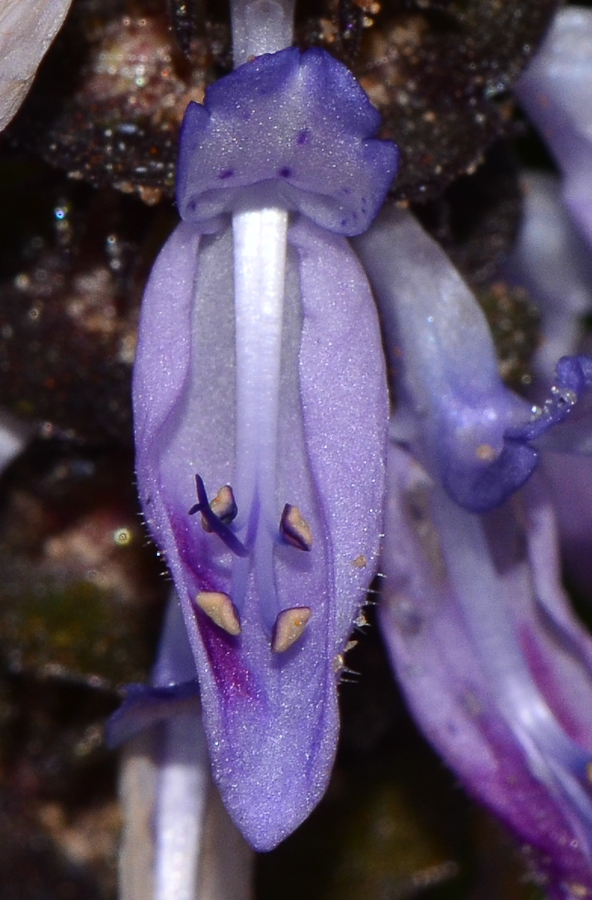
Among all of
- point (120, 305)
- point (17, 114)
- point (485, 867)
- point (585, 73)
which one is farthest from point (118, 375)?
point (485, 867)

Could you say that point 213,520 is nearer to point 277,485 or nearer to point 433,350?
point 277,485

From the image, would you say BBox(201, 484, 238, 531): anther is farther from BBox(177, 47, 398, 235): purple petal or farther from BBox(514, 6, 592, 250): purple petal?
BBox(514, 6, 592, 250): purple petal

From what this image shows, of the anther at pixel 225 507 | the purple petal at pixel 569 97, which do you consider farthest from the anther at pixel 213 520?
the purple petal at pixel 569 97

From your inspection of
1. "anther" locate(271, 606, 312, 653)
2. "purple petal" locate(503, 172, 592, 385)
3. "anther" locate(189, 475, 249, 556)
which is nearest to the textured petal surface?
"anther" locate(189, 475, 249, 556)

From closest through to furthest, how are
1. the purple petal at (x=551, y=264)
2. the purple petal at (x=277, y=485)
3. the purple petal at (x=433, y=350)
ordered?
the purple petal at (x=277, y=485)
the purple petal at (x=433, y=350)
the purple petal at (x=551, y=264)

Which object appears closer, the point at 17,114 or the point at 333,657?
the point at 333,657

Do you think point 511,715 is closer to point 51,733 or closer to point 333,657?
point 333,657

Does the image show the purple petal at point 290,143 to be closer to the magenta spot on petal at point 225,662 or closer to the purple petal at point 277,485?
the purple petal at point 277,485
